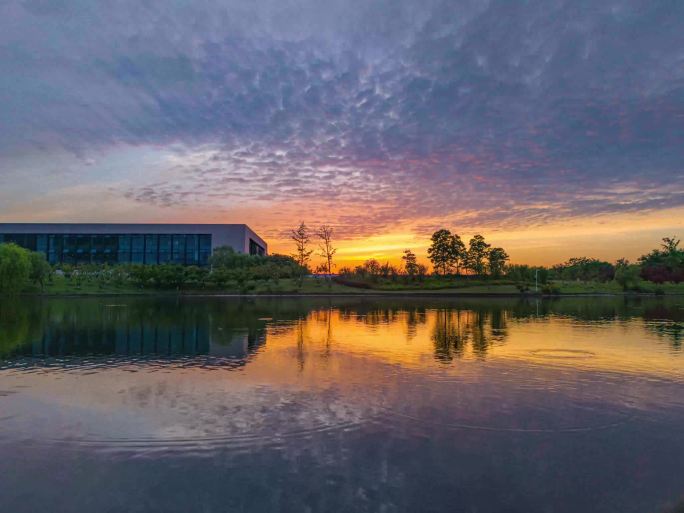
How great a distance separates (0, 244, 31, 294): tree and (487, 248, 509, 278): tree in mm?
76510

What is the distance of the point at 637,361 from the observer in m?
18.2

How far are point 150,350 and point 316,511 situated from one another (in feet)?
50.8

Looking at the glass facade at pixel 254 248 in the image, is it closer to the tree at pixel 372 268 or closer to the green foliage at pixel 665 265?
the tree at pixel 372 268

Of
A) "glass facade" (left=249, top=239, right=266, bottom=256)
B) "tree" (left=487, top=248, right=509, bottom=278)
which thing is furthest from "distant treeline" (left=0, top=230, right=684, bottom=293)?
"glass facade" (left=249, top=239, right=266, bottom=256)

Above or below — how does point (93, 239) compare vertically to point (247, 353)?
above

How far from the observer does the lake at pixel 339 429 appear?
287 inches

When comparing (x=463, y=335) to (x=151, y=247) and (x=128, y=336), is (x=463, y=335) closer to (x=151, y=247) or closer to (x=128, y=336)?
(x=128, y=336)

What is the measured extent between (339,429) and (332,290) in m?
67.7

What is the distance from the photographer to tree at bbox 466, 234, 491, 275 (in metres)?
95.6

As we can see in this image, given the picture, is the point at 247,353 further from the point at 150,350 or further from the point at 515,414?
the point at 515,414

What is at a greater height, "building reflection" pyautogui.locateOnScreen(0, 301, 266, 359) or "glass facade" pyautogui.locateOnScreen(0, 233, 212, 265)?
"glass facade" pyautogui.locateOnScreen(0, 233, 212, 265)

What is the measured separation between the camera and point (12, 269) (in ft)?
186

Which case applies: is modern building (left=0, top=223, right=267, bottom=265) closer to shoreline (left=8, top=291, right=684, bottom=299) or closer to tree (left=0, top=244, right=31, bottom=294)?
shoreline (left=8, top=291, right=684, bottom=299)

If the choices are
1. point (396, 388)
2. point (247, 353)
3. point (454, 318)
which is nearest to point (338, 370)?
point (396, 388)
